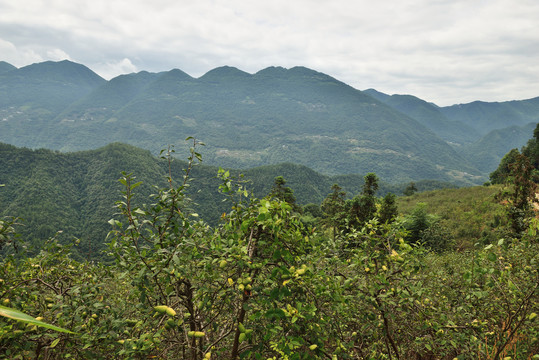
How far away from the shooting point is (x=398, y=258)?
2293mm

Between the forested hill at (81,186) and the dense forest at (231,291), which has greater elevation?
the dense forest at (231,291)

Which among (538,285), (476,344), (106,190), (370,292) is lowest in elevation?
(106,190)

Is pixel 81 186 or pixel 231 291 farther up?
pixel 231 291

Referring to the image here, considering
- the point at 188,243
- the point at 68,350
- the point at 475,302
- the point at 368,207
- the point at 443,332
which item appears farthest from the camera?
the point at 368,207

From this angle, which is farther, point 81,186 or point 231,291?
point 81,186

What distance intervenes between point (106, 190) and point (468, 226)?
114 metres

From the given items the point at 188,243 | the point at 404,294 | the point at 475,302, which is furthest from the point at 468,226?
the point at 188,243

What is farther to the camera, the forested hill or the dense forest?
the forested hill

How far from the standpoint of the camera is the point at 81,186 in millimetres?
111438

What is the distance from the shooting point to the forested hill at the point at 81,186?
7712cm

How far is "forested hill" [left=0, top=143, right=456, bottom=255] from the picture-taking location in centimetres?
7712

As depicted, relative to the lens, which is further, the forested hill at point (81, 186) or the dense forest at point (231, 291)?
the forested hill at point (81, 186)

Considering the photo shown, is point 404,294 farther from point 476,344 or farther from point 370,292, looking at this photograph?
point 476,344

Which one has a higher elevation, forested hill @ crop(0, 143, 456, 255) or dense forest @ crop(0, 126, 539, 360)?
dense forest @ crop(0, 126, 539, 360)
